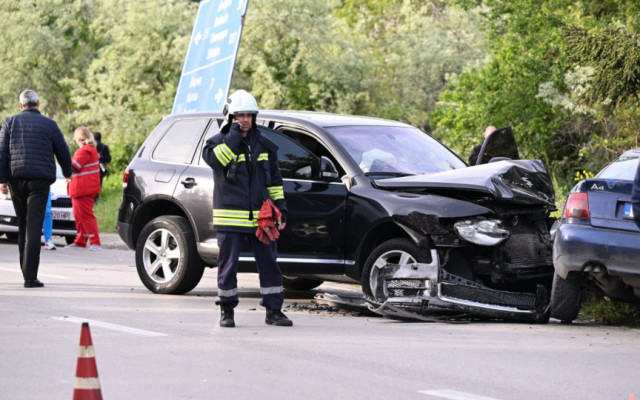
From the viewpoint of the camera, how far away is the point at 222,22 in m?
19.1

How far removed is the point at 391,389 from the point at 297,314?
Result: 3.78 metres

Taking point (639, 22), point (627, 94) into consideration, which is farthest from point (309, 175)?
point (639, 22)

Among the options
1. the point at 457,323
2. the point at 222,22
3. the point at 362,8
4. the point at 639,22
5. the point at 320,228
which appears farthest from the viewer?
the point at 362,8

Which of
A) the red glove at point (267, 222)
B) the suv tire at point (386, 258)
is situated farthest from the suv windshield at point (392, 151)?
the red glove at point (267, 222)

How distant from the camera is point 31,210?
A: 1180cm

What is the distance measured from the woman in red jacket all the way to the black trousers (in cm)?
616

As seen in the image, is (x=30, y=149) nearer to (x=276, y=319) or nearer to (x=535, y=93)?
(x=276, y=319)

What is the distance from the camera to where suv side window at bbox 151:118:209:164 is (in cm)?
1161

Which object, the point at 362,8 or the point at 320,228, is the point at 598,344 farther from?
the point at 362,8

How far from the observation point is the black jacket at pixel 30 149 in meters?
11.8

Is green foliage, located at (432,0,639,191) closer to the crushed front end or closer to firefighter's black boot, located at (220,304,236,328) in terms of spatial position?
the crushed front end

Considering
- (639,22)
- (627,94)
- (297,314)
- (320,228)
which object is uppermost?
(639,22)

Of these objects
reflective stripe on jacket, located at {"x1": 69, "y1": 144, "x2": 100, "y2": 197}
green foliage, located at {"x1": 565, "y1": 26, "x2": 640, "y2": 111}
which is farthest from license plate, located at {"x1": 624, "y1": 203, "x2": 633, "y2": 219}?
reflective stripe on jacket, located at {"x1": 69, "y1": 144, "x2": 100, "y2": 197}

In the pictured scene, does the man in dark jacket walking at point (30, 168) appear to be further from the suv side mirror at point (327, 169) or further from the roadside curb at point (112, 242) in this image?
the roadside curb at point (112, 242)
